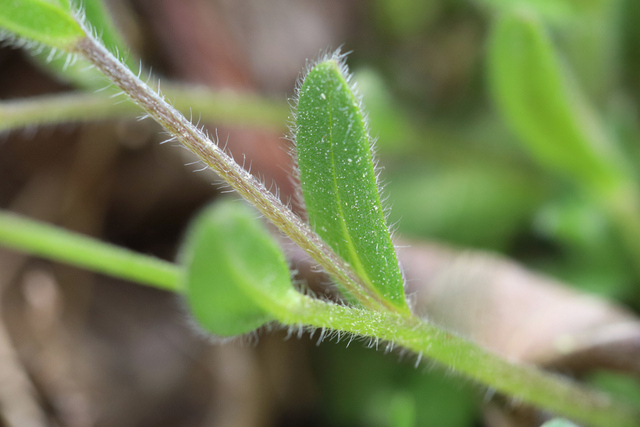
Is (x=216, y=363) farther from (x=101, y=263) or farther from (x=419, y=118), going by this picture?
(x=419, y=118)

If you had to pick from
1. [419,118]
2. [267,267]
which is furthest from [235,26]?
[267,267]

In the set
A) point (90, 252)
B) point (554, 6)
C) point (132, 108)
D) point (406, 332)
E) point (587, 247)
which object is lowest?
point (90, 252)

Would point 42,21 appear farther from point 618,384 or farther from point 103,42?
point 618,384

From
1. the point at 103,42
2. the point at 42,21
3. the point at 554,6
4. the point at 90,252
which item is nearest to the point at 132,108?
the point at 103,42

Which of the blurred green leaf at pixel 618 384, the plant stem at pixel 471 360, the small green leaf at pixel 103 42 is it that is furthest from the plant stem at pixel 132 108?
the blurred green leaf at pixel 618 384

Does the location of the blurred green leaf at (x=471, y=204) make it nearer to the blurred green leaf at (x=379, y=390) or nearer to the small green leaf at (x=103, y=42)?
the blurred green leaf at (x=379, y=390)

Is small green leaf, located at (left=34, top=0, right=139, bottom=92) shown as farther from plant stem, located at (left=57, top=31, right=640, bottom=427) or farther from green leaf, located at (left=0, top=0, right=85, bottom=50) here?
plant stem, located at (left=57, top=31, right=640, bottom=427)
